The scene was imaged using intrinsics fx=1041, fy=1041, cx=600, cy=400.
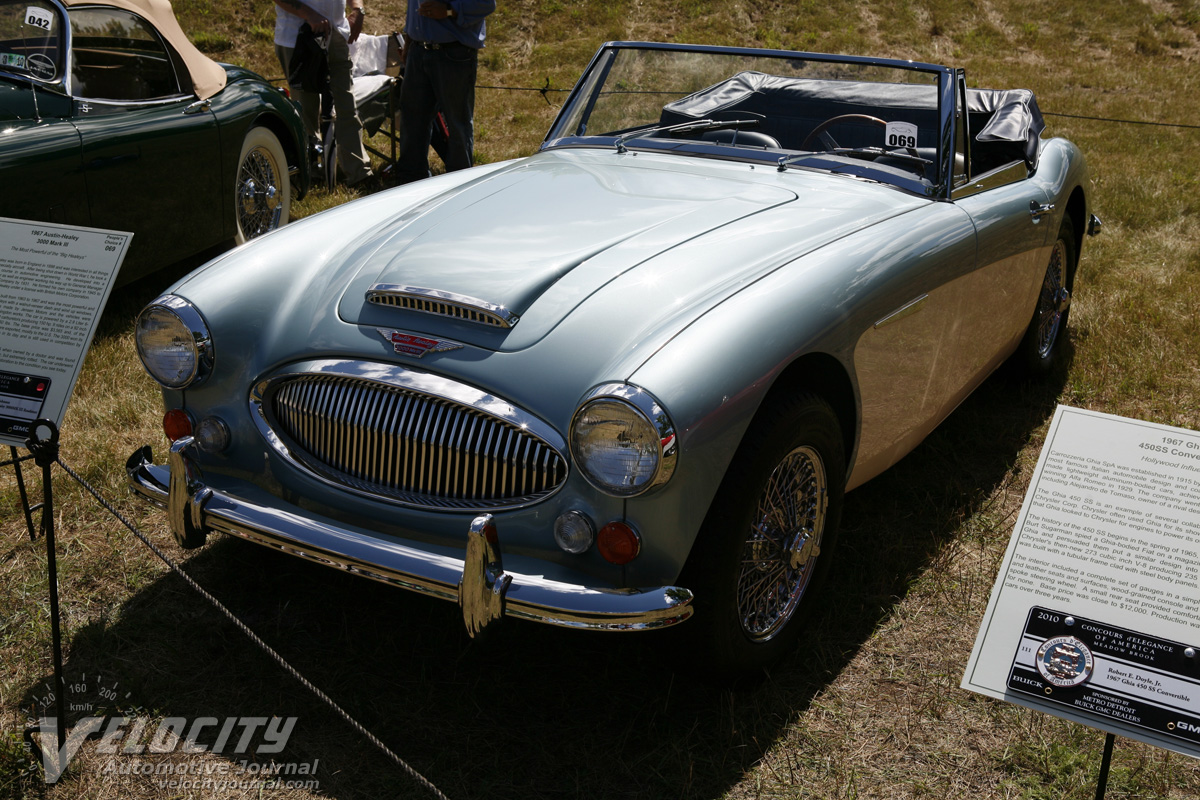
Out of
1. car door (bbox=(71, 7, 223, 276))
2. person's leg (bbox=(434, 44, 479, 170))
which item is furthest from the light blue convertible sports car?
person's leg (bbox=(434, 44, 479, 170))

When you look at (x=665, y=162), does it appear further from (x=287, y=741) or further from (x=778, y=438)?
(x=287, y=741)

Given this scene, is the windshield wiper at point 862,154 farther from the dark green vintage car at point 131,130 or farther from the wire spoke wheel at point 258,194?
the wire spoke wheel at point 258,194

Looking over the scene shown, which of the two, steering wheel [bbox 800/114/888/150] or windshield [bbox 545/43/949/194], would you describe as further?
steering wheel [bbox 800/114/888/150]

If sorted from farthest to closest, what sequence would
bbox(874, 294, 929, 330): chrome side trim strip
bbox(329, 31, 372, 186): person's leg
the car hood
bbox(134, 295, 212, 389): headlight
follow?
1. bbox(329, 31, 372, 186): person's leg
2. bbox(874, 294, 929, 330): chrome side trim strip
3. bbox(134, 295, 212, 389): headlight
4. the car hood

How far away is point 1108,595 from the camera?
1.77 meters

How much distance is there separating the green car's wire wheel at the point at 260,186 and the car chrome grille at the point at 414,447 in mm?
3482

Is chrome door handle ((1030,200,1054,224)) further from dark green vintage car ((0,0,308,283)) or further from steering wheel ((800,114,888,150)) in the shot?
dark green vintage car ((0,0,308,283))

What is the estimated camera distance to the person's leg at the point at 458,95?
5996 mm

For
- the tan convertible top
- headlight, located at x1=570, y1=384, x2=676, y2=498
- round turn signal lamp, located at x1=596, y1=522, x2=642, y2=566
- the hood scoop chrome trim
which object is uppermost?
the tan convertible top

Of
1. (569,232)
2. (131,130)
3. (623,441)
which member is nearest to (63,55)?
(131,130)

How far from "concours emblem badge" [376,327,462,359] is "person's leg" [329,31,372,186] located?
209 inches

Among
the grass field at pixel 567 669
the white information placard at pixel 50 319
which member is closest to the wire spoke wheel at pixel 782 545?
the grass field at pixel 567 669

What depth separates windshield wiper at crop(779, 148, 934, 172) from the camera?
3.35 meters

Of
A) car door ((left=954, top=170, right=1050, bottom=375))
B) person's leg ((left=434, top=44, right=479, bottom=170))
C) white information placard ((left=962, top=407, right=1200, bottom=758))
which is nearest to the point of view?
white information placard ((left=962, top=407, right=1200, bottom=758))
